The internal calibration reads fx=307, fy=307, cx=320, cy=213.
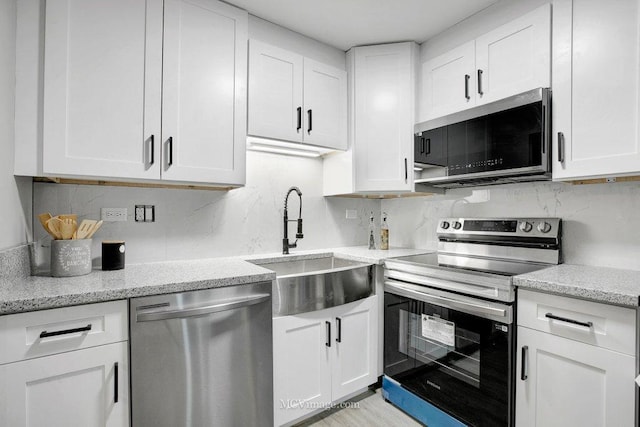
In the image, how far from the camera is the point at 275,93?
6.64 feet

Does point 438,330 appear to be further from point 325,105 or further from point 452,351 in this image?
point 325,105

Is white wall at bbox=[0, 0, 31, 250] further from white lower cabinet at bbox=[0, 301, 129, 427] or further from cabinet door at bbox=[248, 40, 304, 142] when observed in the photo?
cabinet door at bbox=[248, 40, 304, 142]

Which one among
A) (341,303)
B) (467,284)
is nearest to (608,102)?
(467,284)

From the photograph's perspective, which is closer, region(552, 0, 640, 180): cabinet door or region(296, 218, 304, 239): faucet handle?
region(552, 0, 640, 180): cabinet door

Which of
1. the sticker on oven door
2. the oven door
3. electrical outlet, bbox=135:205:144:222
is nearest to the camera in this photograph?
the oven door

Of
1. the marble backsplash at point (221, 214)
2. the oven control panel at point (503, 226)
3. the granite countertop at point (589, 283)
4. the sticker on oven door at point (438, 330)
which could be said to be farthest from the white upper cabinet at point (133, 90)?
the granite countertop at point (589, 283)

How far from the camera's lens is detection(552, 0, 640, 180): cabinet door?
4.43 ft

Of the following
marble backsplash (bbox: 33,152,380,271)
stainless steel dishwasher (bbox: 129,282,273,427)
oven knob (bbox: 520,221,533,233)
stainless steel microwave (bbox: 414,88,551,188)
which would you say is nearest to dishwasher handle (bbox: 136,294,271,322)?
stainless steel dishwasher (bbox: 129,282,273,427)

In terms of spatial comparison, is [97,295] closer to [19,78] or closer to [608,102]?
[19,78]

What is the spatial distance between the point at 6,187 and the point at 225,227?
1.10m

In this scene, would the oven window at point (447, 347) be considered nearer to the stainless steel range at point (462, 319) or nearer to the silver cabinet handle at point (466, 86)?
the stainless steel range at point (462, 319)

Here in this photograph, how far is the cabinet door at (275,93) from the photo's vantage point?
1933 mm

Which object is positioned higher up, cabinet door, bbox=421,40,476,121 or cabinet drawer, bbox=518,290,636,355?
cabinet door, bbox=421,40,476,121

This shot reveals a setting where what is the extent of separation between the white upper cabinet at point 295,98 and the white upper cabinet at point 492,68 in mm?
636
